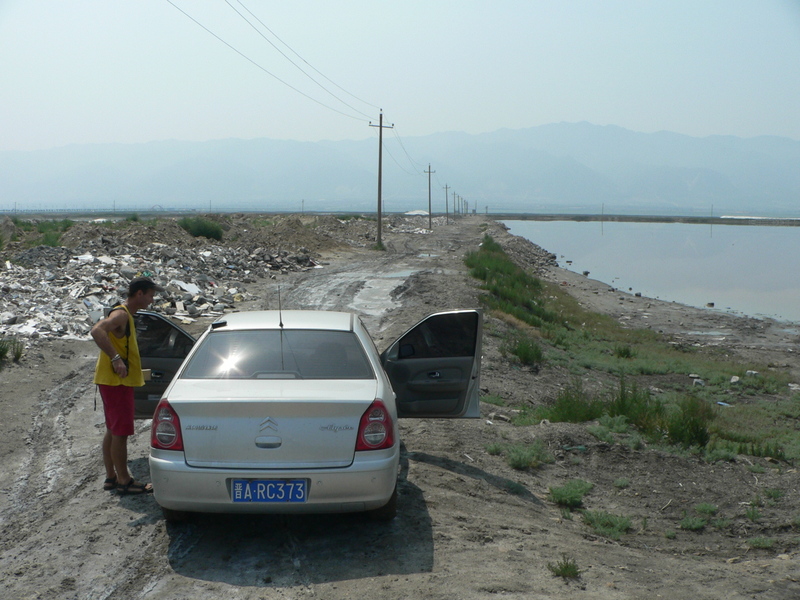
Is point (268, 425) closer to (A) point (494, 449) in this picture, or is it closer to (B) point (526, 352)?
(A) point (494, 449)

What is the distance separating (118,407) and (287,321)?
1481 mm

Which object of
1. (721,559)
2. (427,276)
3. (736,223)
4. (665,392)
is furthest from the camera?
(736,223)

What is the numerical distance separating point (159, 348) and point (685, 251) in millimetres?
71718

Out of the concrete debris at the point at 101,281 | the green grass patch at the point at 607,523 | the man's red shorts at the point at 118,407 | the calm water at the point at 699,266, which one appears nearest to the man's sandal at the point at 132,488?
→ the man's red shorts at the point at 118,407

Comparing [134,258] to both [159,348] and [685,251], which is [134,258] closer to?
[159,348]

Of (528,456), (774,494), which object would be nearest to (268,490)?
(528,456)

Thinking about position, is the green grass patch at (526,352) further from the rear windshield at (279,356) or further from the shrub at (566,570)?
the shrub at (566,570)

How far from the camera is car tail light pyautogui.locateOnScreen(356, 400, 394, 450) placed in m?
4.72

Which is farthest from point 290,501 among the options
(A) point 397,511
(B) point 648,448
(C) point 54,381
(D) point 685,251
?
(D) point 685,251

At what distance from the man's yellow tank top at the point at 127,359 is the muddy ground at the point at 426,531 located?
99 cm

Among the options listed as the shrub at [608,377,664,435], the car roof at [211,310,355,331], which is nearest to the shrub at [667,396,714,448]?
the shrub at [608,377,664,435]

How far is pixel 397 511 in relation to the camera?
562 cm

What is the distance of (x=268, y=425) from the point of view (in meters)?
4.62

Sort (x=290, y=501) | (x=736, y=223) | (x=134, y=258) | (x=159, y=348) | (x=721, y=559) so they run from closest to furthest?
(x=290, y=501) → (x=721, y=559) → (x=159, y=348) → (x=134, y=258) → (x=736, y=223)
